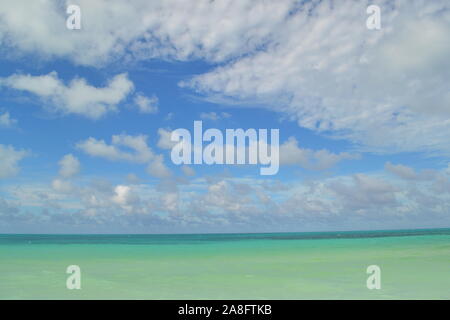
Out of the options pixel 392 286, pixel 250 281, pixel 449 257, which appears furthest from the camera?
pixel 449 257

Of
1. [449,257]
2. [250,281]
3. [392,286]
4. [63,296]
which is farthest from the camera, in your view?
[449,257]

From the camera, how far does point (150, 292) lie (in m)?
11.8

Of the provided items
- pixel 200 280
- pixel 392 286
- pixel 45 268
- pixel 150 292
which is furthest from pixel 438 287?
pixel 45 268

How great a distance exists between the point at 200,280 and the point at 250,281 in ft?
6.38

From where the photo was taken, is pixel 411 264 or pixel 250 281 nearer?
pixel 250 281

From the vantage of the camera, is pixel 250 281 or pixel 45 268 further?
pixel 45 268

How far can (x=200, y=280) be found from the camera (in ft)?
45.2
